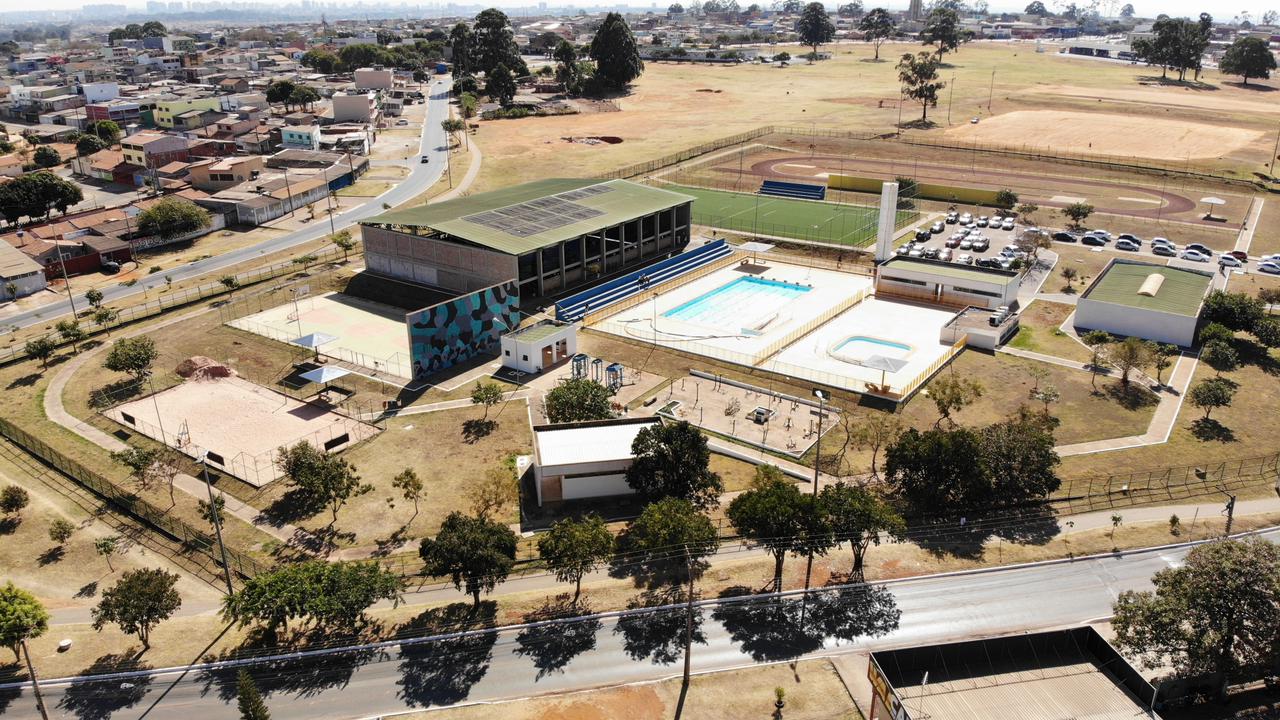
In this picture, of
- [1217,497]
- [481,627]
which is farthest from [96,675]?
[1217,497]

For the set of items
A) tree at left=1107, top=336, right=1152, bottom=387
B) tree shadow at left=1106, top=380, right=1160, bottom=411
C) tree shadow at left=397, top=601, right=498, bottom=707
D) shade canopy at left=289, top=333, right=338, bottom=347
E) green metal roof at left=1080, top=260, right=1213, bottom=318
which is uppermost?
green metal roof at left=1080, top=260, right=1213, bottom=318

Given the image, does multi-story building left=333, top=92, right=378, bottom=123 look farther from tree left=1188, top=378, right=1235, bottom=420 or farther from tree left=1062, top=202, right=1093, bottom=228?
tree left=1188, top=378, right=1235, bottom=420

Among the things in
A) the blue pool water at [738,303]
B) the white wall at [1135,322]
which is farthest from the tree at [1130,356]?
the blue pool water at [738,303]

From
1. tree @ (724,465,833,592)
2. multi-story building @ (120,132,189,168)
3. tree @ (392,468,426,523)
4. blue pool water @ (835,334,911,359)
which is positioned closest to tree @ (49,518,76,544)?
tree @ (392,468,426,523)

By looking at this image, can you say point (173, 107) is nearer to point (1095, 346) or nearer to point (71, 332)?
point (71, 332)

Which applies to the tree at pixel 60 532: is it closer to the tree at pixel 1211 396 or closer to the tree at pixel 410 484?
the tree at pixel 410 484

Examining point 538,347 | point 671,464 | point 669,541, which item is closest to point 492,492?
point 671,464

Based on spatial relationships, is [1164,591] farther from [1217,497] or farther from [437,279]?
[437,279]
